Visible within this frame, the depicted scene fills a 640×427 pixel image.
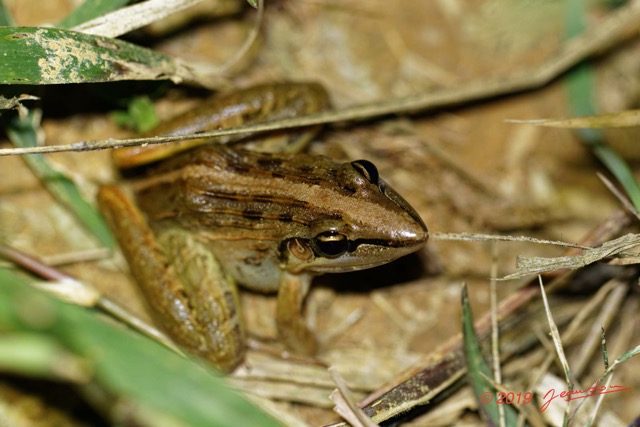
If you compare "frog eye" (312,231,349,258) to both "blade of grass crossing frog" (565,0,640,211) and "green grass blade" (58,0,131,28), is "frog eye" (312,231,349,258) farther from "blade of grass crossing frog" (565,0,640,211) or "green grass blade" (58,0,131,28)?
"blade of grass crossing frog" (565,0,640,211)

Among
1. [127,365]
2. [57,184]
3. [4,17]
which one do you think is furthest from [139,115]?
[127,365]

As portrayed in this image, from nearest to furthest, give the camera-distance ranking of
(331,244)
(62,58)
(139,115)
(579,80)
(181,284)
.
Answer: (62,58), (331,244), (181,284), (139,115), (579,80)

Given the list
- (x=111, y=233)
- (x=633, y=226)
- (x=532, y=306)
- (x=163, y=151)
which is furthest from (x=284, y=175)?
(x=633, y=226)

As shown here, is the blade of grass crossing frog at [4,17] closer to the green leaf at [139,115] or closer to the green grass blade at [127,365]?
the green leaf at [139,115]

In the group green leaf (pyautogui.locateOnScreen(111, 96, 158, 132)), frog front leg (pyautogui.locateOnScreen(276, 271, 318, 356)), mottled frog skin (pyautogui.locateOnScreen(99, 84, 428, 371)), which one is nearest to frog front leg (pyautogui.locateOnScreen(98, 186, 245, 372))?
mottled frog skin (pyautogui.locateOnScreen(99, 84, 428, 371))

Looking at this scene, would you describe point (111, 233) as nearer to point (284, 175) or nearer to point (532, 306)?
point (284, 175)

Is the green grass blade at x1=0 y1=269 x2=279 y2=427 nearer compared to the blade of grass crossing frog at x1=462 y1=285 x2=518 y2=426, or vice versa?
the green grass blade at x1=0 y1=269 x2=279 y2=427

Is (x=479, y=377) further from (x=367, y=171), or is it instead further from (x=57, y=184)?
(x=57, y=184)
